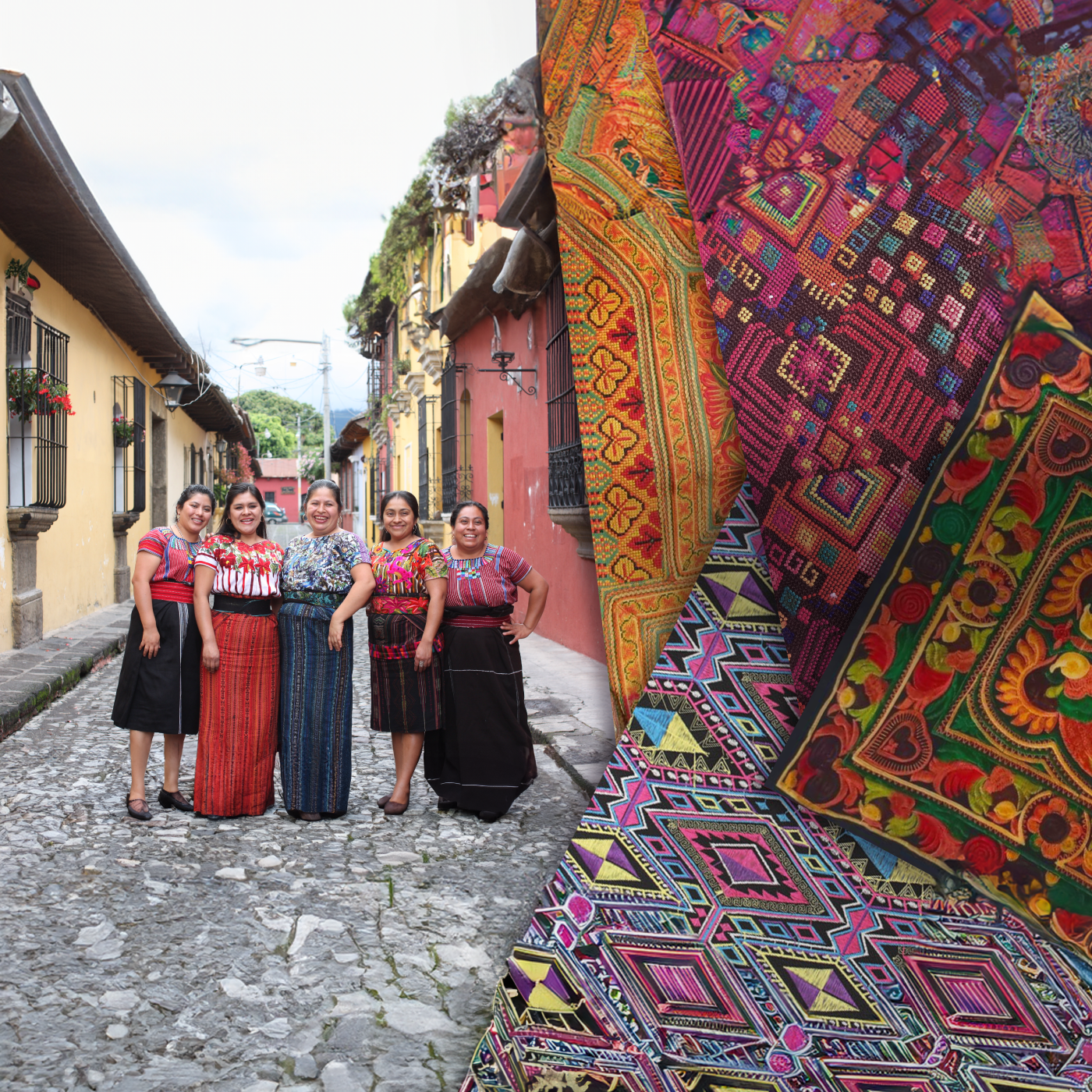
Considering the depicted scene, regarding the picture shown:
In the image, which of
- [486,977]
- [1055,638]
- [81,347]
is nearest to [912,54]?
[1055,638]

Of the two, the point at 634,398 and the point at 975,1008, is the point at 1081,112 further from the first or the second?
the point at 975,1008

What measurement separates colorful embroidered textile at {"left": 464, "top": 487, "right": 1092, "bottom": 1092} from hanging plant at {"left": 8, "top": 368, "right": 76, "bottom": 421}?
762 centimetres

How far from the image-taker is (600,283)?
2.13m

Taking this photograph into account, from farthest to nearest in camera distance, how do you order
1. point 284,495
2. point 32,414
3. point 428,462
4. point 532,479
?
point 284,495, point 428,462, point 532,479, point 32,414

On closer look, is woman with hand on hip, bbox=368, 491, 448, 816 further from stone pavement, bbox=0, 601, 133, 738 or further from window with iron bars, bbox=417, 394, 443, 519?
window with iron bars, bbox=417, 394, 443, 519

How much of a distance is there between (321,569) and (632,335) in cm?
258

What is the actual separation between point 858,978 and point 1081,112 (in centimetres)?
159

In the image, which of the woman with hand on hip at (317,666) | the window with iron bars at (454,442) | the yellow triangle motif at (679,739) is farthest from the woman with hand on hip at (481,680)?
the window with iron bars at (454,442)

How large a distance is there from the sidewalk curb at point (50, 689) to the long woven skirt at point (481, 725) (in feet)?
9.38

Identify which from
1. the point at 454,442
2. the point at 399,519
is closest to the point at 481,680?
the point at 399,519

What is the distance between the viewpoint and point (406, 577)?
4.48 meters

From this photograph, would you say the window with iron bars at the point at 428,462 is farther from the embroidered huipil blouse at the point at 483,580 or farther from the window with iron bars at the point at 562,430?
the embroidered huipil blouse at the point at 483,580

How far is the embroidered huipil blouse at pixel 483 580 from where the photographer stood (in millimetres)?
4531

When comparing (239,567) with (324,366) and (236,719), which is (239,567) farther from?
(324,366)
